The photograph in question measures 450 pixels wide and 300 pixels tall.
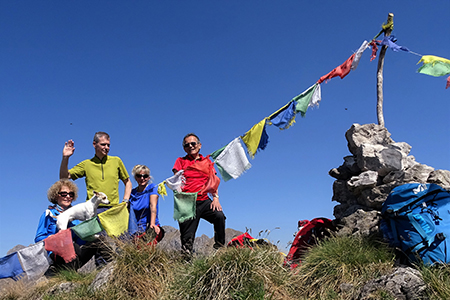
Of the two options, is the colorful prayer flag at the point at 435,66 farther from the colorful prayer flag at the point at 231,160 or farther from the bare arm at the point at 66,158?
the bare arm at the point at 66,158

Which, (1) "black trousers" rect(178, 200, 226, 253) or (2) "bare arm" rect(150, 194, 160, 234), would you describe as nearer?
(1) "black trousers" rect(178, 200, 226, 253)

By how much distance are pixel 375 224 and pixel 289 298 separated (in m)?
2.03

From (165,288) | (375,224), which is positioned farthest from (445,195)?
(165,288)

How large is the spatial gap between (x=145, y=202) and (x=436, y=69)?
20.0 feet

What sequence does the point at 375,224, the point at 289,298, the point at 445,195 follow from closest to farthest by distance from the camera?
1. the point at 289,298
2. the point at 445,195
3. the point at 375,224

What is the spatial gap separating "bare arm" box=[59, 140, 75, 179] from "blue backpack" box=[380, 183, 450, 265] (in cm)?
518

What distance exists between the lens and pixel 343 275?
4.79 meters

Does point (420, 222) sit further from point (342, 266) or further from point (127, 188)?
point (127, 188)

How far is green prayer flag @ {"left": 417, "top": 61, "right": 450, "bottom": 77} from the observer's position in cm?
698

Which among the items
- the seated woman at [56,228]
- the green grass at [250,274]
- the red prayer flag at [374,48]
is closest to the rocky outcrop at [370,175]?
the green grass at [250,274]

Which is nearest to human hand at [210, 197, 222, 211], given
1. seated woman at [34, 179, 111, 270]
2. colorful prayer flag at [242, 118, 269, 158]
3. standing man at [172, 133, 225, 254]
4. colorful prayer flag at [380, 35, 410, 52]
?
standing man at [172, 133, 225, 254]

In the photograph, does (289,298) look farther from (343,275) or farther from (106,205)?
(106,205)

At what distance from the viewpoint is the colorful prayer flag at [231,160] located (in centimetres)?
734

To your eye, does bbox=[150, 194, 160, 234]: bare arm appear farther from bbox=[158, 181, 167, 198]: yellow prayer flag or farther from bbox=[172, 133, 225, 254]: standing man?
bbox=[172, 133, 225, 254]: standing man
